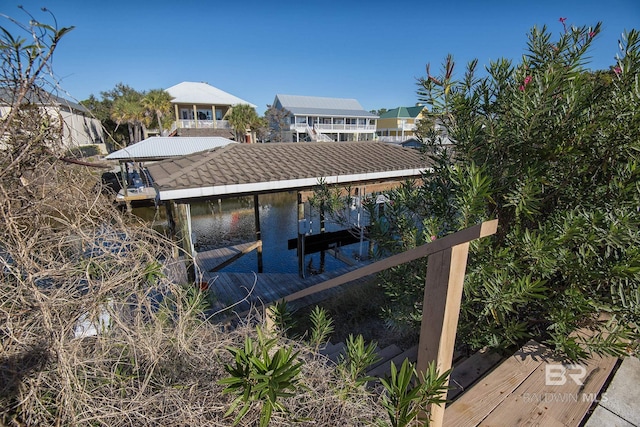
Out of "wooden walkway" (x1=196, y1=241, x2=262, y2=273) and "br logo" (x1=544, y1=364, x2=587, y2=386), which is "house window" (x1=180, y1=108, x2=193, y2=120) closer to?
"wooden walkway" (x1=196, y1=241, x2=262, y2=273)

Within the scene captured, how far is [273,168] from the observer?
584 cm

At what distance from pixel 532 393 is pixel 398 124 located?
4779 centimetres

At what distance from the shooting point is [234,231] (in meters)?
14.9

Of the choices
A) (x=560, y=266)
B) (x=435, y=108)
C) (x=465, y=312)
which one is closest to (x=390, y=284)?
(x=465, y=312)

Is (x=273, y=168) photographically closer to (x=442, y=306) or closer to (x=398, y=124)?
(x=442, y=306)

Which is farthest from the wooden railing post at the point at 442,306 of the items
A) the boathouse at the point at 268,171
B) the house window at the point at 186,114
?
the house window at the point at 186,114

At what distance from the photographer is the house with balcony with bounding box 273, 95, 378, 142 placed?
1452 inches

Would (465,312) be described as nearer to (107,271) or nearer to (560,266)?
(560,266)

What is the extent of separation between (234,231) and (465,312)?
13.9 m

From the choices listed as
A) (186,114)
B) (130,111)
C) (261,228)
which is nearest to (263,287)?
(261,228)

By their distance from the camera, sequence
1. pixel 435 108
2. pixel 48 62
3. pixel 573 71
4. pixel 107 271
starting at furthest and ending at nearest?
pixel 435 108
pixel 573 71
pixel 107 271
pixel 48 62

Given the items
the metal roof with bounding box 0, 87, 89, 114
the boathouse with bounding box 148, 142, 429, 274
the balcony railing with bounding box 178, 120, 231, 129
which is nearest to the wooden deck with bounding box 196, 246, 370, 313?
the boathouse with bounding box 148, 142, 429, 274

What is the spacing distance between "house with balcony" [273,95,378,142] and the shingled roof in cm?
2741

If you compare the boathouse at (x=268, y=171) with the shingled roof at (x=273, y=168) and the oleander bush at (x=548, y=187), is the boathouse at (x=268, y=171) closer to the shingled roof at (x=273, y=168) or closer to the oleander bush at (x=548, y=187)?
the shingled roof at (x=273, y=168)
